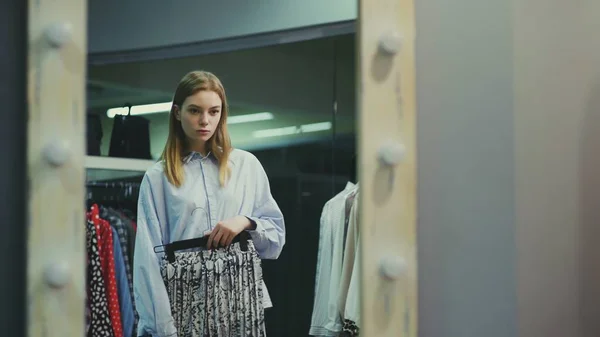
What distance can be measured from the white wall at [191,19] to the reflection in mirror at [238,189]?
45mm

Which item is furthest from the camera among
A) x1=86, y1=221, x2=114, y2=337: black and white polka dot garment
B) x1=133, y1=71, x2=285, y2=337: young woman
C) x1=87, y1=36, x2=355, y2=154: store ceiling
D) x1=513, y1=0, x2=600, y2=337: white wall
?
x1=513, y1=0, x2=600, y2=337: white wall

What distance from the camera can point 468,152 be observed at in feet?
6.20

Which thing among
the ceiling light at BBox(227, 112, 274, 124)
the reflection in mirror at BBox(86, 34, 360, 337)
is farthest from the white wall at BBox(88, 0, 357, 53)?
the ceiling light at BBox(227, 112, 274, 124)

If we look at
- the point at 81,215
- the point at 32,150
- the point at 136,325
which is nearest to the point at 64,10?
the point at 32,150

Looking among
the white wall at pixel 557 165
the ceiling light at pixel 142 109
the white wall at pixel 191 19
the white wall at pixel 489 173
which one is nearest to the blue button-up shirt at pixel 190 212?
the ceiling light at pixel 142 109

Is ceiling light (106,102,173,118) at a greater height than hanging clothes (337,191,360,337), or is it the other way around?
ceiling light (106,102,173,118)

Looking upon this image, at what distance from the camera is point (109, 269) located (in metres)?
1.60

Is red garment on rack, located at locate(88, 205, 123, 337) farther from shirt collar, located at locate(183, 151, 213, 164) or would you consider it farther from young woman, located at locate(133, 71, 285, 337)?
shirt collar, located at locate(183, 151, 213, 164)

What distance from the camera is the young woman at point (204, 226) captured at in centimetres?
168

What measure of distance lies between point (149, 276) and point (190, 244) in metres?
0.11

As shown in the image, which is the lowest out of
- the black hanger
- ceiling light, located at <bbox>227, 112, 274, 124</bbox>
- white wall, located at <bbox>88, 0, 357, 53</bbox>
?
the black hanger

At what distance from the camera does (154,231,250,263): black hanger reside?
170 cm

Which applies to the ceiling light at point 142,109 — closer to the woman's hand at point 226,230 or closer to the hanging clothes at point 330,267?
the woman's hand at point 226,230

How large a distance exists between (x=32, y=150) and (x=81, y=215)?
0.47 feet
